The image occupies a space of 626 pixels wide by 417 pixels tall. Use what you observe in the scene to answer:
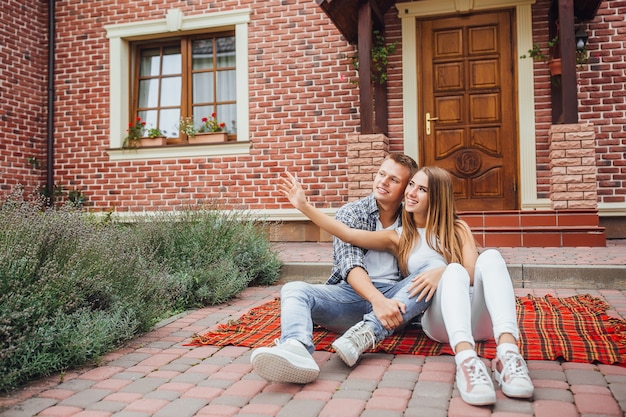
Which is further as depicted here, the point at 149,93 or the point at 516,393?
the point at 149,93

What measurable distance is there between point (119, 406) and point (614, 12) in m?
7.53

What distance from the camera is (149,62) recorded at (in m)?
9.21

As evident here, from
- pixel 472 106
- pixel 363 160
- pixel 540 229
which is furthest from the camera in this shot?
pixel 472 106

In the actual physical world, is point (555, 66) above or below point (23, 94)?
below

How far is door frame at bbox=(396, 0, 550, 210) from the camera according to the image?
7.39 metres

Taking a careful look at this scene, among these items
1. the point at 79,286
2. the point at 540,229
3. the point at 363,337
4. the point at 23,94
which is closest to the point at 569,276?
the point at 540,229

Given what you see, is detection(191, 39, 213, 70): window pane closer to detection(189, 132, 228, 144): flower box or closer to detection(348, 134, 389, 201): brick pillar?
detection(189, 132, 228, 144): flower box

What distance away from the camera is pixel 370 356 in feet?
9.33

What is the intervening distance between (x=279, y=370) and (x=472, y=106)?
615 cm

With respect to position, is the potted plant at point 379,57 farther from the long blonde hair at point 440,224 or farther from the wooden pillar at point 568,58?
the long blonde hair at point 440,224

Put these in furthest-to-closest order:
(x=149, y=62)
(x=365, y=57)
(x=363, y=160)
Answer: (x=149, y=62)
(x=363, y=160)
(x=365, y=57)

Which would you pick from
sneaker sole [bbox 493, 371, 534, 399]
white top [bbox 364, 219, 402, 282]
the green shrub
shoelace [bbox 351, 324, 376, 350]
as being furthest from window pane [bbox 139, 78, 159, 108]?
sneaker sole [bbox 493, 371, 534, 399]

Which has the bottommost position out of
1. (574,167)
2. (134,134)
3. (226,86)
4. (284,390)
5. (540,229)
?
(284,390)

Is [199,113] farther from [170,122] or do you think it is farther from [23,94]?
[23,94]
